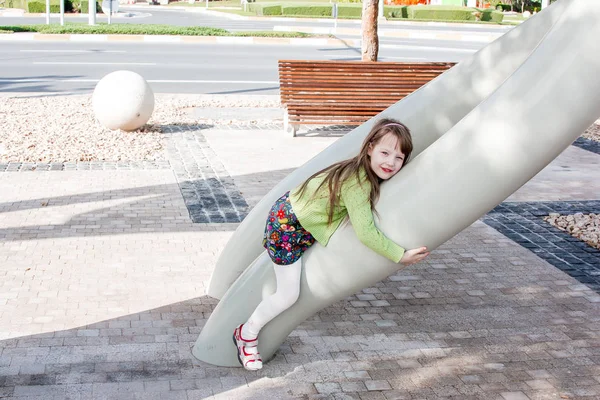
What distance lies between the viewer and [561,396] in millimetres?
4758

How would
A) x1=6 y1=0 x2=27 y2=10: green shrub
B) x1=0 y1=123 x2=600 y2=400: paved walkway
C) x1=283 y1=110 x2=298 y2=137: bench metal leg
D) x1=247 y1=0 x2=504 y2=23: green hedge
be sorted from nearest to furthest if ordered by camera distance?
x1=0 y1=123 x2=600 y2=400: paved walkway, x1=283 y1=110 x2=298 y2=137: bench metal leg, x1=247 y1=0 x2=504 y2=23: green hedge, x1=6 y1=0 x2=27 y2=10: green shrub

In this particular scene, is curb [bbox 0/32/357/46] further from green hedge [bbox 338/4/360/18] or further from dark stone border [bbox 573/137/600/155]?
dark stone border [bbox 573/137/600/155]

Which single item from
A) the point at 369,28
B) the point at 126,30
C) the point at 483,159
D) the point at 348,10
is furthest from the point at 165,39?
the point at 483,159

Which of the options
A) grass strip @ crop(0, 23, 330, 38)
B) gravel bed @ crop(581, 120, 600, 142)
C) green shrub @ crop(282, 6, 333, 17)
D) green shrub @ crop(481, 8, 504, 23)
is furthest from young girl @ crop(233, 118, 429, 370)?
green shrub @ crop(481, 8, 504, 23)

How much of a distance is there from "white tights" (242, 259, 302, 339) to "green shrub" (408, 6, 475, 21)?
37243 mm

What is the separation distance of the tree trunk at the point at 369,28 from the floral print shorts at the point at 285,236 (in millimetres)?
9441

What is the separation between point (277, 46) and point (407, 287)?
1993 centimetres

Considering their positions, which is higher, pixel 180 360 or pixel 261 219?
pixel 261 219

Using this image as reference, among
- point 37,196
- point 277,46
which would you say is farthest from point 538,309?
point 277,46

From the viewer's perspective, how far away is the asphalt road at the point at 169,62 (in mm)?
16906

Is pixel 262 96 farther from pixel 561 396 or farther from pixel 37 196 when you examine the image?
pixel 561 396

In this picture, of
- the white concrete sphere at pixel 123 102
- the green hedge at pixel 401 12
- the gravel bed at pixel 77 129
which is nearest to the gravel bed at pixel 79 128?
the gravel bed at pixel 77 129

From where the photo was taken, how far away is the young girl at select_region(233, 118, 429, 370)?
14.8 ft

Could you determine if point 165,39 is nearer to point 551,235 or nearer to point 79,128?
point 79,128
